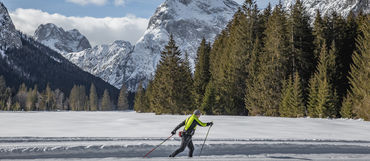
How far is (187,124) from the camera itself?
1106cm

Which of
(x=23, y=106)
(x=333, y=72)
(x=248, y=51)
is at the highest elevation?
(x=248, y=51)

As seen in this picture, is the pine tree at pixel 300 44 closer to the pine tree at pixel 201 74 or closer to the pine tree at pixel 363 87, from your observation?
the pine tree at pixel 363 87

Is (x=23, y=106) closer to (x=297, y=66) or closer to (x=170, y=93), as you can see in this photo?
(x=170, y=93)

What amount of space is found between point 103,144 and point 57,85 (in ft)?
627

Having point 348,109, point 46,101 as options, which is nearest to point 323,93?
point 348,109

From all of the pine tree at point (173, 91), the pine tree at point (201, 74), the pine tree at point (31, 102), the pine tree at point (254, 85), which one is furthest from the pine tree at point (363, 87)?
the pine tree at point (31, 102)

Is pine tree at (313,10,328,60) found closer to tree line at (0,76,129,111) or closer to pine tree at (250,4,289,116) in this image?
pine tree at (250,4,289,116)

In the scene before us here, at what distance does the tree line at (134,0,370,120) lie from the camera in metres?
30.8

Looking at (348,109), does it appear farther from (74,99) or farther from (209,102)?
(74,99)

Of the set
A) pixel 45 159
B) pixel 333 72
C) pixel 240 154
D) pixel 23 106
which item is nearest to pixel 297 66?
pixel 333 72

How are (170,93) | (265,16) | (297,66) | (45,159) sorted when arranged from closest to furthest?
(45,159) → (297,66) → (170,93) → (265,16)

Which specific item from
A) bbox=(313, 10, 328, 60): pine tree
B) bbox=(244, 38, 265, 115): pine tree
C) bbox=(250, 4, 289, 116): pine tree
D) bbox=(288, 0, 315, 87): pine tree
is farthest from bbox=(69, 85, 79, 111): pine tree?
bbox=(313, 10, 328, 60): pine tree

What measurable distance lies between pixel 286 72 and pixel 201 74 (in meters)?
16.7

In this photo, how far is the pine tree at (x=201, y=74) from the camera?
47.8 m
